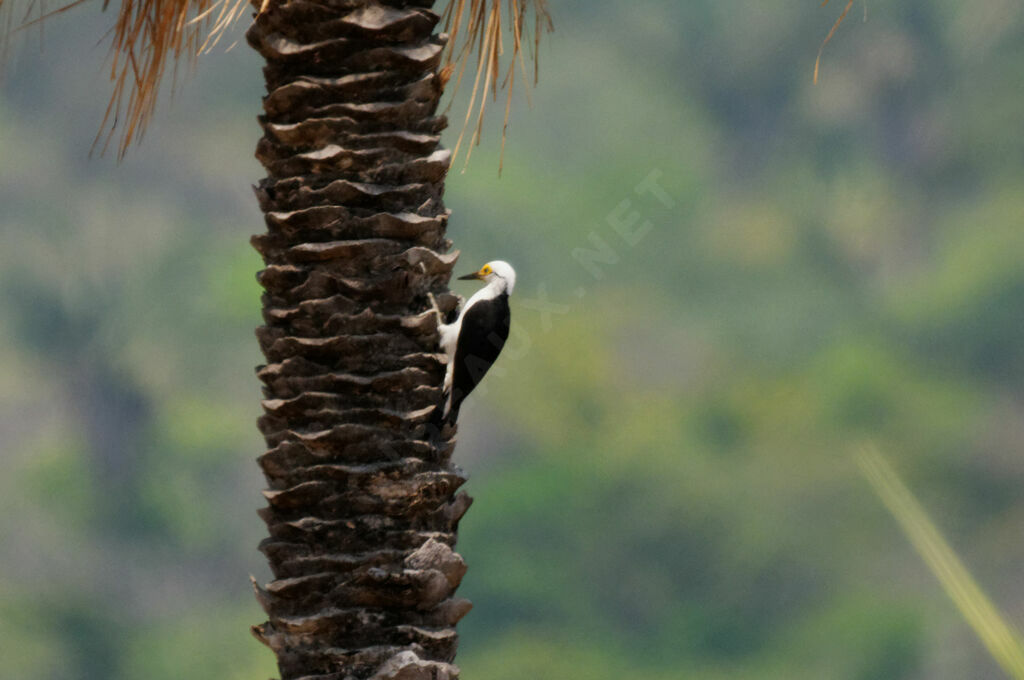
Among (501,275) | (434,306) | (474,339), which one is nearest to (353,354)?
(434,306)

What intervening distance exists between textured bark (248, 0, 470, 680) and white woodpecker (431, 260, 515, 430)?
105 millimetres

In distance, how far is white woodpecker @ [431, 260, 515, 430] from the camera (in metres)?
2.73

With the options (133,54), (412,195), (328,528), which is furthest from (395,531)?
(133,54)

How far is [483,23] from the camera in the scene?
3.19 m

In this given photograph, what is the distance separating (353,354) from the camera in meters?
2.54

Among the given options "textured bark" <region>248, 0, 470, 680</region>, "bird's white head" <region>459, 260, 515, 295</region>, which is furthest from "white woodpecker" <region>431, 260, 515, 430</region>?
"textured bark" <region>248, 0, 470, 680</region>

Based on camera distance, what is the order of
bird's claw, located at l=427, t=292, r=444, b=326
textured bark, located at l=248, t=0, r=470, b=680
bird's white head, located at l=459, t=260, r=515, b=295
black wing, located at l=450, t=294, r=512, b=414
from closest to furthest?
A: textured bark, located at l=248, t=0, r=470, b=680, bird's claw, located at l=427, t=292, r=444, b=326, black wing, located at l=450, t=294, r=512, b=414, bird's white head, located at l=459, t=260, r=515, b=295

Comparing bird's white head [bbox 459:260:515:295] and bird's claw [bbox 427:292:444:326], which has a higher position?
bird's white head [bbox 459:260:515:295]


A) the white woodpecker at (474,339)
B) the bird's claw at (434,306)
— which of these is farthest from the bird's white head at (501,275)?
the bird's claw at (434,306)

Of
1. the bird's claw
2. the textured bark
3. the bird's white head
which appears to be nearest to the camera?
the textured bark

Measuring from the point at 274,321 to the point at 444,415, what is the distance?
41cm

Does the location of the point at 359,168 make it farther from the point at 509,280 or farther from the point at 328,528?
the point at 509,280

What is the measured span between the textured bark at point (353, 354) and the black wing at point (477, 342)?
0.79 ft

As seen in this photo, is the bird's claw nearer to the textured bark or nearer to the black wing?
the textured bark
